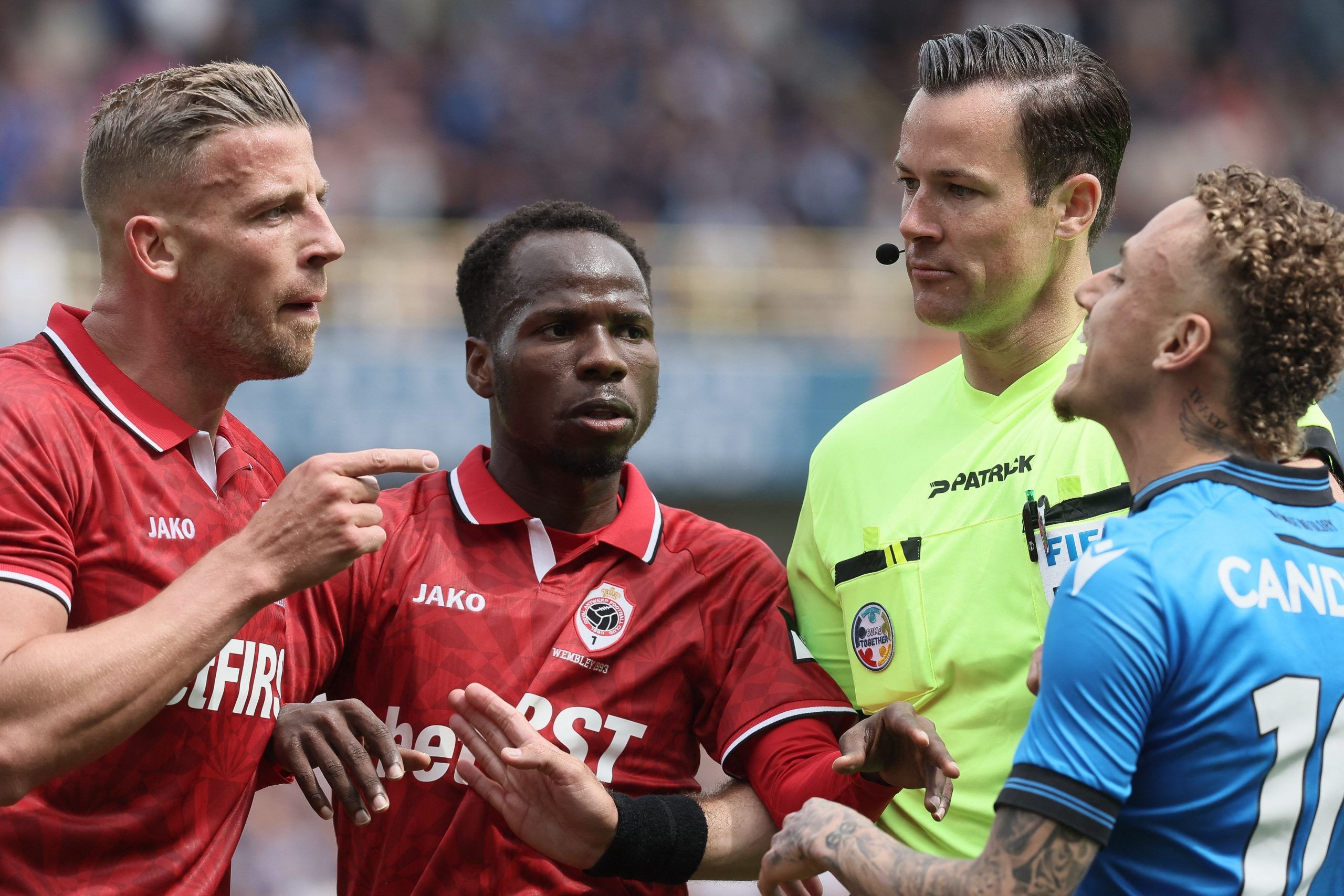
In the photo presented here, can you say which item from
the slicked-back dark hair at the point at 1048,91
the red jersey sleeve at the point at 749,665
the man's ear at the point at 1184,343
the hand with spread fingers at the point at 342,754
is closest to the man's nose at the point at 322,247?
the hand with spread fingers at the point at 342,754

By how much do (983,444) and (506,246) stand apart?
1336 millimetres

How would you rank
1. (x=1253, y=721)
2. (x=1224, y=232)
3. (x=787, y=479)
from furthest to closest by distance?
1. (x=787, y=479)
2. (x=1224, y=232)
3. (x=1253, y=721)

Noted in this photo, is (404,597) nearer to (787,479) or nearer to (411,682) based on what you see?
(411,682)

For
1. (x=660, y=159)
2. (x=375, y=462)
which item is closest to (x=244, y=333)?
(x=375, y=462)

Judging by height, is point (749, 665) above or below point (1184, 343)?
below

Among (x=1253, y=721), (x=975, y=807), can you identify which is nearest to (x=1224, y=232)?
(x=1253, y=721)

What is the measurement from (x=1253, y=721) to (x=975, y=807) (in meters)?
1.04

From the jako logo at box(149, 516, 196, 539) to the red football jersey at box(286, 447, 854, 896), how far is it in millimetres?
326

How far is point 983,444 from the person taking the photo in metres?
3.53

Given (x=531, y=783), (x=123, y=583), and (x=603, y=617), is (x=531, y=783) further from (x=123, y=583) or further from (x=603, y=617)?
(x=123, y=583)

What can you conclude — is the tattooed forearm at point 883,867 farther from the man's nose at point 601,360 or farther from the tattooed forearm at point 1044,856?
the man's nose at point 601,360

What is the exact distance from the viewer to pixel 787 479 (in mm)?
11750

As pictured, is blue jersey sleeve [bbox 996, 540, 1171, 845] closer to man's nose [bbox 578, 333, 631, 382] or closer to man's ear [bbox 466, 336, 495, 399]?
man's nose [bbox 578, 333, 631, 382]

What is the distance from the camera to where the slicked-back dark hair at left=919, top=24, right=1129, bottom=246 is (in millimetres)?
3471
